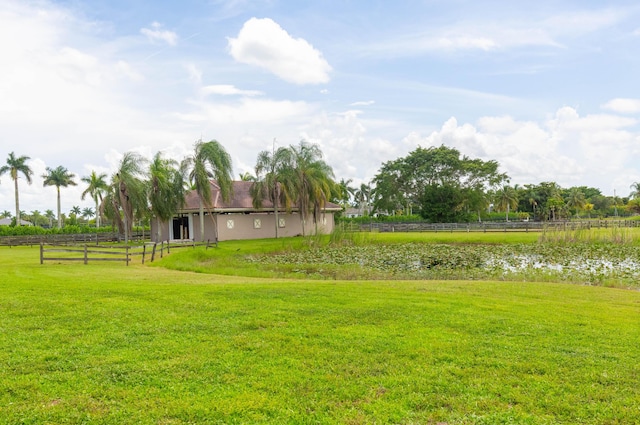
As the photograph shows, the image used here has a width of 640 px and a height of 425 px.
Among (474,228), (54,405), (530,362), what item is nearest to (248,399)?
(54,405)

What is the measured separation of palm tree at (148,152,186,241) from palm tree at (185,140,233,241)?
52.3 inches

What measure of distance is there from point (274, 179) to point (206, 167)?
5575mm

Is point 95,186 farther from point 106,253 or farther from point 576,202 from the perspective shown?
point 576,202

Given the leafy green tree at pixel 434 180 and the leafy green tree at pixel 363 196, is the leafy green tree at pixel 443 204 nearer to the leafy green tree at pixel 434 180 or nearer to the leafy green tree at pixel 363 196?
the leafy green tree at pixel 434 180

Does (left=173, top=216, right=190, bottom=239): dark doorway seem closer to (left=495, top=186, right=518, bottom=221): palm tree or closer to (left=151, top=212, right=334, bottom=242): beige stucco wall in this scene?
(left=151, top=212, right=334, bottom=242): beige stucco wall

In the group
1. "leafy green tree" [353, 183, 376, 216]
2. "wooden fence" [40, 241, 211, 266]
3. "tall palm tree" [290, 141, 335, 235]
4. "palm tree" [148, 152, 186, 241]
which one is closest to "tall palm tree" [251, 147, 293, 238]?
"tall palm tree" [290, 141, 335, 235]

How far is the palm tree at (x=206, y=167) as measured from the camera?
3203 cm

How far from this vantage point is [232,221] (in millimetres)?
36219

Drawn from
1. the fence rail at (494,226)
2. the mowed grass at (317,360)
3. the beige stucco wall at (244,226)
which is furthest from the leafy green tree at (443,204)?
the mowed grass at (317,360)

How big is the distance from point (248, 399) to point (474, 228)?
41.7 m

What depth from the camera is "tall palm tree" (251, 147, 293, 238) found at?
3542cm

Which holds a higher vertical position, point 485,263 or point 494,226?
point 494,226

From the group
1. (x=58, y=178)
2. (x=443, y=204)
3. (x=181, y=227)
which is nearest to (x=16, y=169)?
(x=58, y=178)

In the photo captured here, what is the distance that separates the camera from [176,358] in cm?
559
